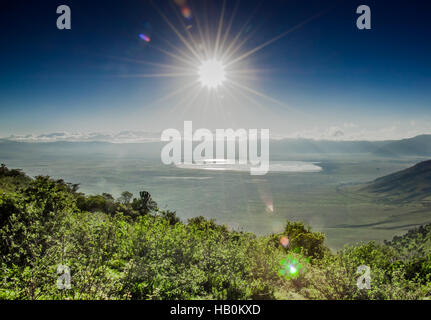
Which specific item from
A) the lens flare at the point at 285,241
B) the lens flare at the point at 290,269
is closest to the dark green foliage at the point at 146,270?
the lens flare at the point at 290,269

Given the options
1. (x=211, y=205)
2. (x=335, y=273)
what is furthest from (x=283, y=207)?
(x=335, y=273)

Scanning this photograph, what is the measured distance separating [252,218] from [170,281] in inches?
6364

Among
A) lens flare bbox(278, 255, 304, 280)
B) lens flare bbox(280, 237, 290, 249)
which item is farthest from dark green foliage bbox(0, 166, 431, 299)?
lens flare bbox(280, 237, 290, 249)

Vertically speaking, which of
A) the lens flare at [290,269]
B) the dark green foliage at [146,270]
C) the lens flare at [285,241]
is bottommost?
the lens flare at [285,241]

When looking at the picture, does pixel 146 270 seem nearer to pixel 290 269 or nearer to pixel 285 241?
pixel 290 269

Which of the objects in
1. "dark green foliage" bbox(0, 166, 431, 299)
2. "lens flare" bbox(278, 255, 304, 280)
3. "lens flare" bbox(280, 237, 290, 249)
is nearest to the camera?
"dark green foliage" bbox(0, 166, 431, 299)

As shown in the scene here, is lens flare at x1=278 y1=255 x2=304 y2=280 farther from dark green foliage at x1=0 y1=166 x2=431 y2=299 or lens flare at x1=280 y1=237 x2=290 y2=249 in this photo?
lens flare at x1=280 y1=237 x2=290 y2=249

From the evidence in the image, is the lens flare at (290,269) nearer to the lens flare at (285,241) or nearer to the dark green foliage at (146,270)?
the dark green foliage at (146,270)

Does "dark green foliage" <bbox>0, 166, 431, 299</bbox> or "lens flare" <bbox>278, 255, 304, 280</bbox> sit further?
"lens flare" <bbox>278, 255, 304, 280</bbox>

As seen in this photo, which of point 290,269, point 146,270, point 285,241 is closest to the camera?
point 146,270

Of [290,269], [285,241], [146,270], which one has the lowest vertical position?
[285,241]

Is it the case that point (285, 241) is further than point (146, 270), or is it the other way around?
point (285, 241)

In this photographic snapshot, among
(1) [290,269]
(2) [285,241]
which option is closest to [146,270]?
(1) [290,269]

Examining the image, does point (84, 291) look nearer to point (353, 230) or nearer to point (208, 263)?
point (208, 263)
